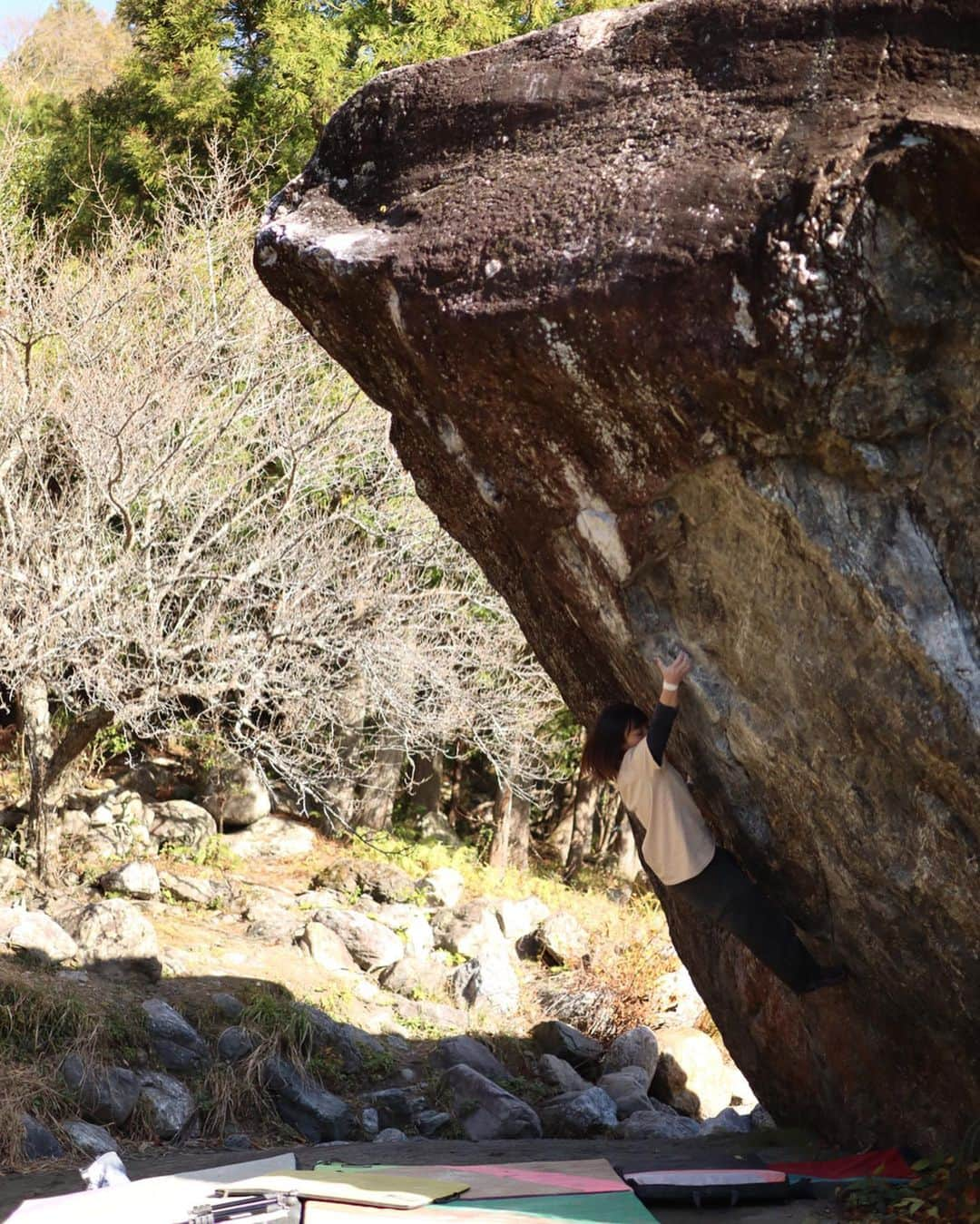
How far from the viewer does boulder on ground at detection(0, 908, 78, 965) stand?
9633 mm

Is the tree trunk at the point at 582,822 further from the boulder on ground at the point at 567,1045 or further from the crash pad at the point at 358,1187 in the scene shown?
the crash pad at the point at 358,1187

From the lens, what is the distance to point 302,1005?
9.90m

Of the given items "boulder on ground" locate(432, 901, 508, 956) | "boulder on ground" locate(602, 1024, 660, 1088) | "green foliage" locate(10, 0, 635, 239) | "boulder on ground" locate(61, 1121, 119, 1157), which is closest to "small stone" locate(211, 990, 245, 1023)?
"boulder on ground" locate(61, 1121, 119, 1157)

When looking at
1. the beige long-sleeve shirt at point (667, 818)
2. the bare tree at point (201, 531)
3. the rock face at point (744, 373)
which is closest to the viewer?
the rock face at point (744, 373)

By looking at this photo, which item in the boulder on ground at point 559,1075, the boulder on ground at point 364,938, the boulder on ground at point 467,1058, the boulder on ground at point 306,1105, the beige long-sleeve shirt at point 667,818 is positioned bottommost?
the boulder on ground at point 364,938

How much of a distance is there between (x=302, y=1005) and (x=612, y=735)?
5391mm

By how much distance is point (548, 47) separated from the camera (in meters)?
5.00

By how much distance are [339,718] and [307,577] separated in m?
1.75

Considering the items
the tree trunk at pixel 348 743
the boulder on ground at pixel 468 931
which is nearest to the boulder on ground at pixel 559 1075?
the boulder on ground at pixel 468 931

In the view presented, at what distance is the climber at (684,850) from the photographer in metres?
5.40

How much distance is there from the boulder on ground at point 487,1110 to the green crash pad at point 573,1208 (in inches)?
135

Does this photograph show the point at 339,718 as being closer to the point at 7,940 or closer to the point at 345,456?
the point at 345,456

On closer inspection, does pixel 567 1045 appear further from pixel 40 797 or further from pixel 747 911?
pixel 747 911

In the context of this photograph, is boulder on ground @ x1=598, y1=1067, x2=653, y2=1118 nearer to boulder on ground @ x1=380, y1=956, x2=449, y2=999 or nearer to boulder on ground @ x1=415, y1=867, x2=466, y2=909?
boulder on ground @ x1=380, y1=956, x2=449, y2=999
